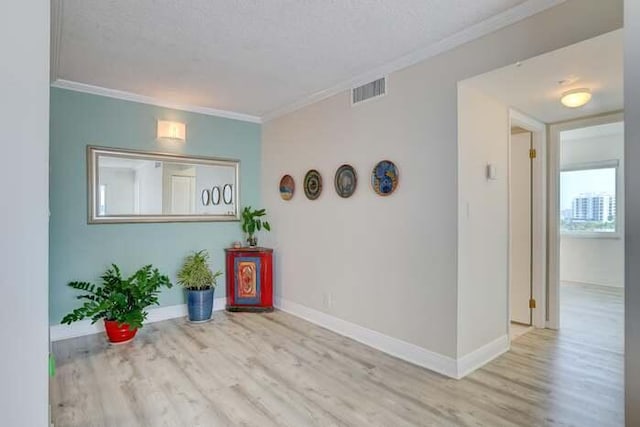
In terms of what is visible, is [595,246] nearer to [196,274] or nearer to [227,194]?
[227,194]

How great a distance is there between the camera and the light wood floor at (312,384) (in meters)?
2.01

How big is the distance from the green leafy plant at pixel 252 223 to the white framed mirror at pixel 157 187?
156 mm

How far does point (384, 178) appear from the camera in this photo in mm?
2947

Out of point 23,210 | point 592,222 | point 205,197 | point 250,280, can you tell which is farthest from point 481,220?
point 592,222

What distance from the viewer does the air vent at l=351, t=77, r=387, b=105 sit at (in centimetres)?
298

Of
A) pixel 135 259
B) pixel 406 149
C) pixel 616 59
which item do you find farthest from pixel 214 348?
pixel 616 59

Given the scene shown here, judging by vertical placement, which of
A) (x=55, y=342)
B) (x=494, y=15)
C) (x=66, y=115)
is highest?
(x=494, y=15)

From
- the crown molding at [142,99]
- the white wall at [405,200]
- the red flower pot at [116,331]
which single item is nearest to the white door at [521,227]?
the white wall at [405,200]

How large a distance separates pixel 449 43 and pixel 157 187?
322cm

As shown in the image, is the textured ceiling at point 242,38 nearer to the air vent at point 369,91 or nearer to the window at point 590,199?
the air vent at point 369,91

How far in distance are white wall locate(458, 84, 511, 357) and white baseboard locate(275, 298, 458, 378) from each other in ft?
0.56

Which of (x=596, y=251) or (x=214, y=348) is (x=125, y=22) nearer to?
(x=214, y=348)

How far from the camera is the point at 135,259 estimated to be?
3672mm

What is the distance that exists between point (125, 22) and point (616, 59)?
3101 mm
